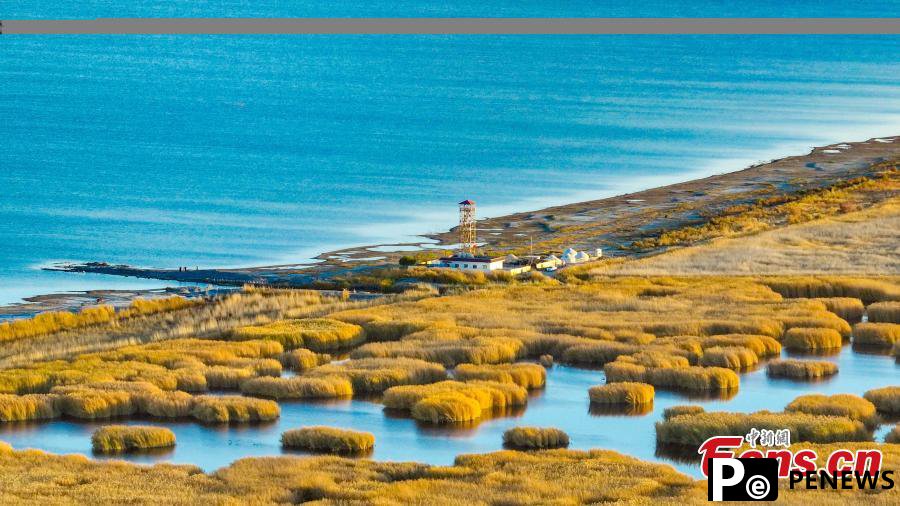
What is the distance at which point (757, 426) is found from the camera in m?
30.6

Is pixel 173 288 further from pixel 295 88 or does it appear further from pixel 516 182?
pixel 295 88

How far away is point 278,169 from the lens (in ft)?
352

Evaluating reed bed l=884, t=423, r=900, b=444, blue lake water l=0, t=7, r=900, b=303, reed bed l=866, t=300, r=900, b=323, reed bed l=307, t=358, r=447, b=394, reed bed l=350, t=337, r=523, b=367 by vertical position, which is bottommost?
reed bed l=884, t=423, r=900, b=444

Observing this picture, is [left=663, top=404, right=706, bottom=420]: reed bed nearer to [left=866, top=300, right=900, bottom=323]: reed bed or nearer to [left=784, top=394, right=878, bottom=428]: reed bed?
[left=784, top=394, right=878, bottom=428]: reed bed

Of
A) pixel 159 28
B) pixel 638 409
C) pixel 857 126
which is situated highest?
pixel 857 126

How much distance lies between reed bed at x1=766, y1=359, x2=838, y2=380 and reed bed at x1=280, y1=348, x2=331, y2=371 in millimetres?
11036

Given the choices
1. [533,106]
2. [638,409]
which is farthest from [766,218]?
[533,106]

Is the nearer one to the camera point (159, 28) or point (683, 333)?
point (159, 28)

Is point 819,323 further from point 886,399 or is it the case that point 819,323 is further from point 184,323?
point 184,323

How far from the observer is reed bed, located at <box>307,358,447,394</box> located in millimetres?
36938

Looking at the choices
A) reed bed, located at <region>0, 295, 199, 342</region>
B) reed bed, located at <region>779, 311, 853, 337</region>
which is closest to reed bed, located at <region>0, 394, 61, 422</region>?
reed bed, located at <region>0, 295, 199, 342</region>

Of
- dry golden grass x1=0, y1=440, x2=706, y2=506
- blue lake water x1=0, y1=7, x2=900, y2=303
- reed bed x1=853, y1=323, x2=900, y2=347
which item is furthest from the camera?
blue lake water x1=0, y1=7, x2=900, y2=303

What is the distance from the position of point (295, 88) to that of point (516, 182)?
3223 inches

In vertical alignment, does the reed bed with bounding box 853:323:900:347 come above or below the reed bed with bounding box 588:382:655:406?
above
